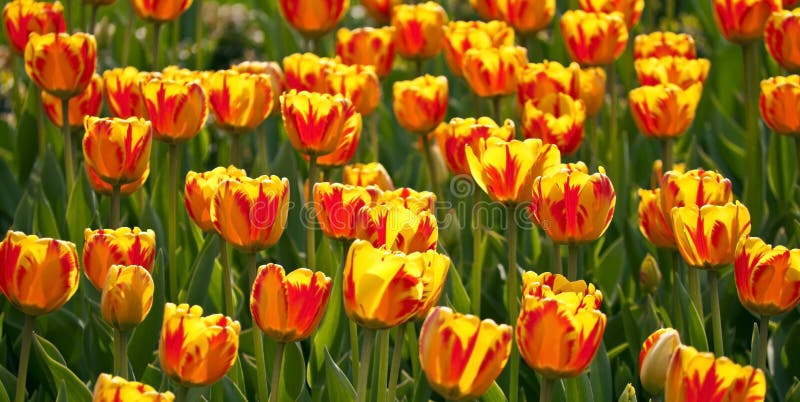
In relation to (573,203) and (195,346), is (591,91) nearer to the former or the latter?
(573,203)

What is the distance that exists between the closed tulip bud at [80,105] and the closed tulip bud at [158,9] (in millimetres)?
273

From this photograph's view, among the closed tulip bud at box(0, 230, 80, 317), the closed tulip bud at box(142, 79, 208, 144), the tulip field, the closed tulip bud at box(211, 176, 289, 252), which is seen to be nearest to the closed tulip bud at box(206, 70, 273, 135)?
the tulip field

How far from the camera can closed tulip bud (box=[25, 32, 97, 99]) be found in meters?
2.90

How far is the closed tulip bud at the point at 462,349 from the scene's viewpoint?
5.72 feet

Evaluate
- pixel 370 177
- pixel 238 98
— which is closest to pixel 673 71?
pixel 370 177

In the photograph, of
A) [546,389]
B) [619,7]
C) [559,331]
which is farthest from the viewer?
[619,7]

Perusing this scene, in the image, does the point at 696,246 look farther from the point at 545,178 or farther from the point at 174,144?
the point at 174,144

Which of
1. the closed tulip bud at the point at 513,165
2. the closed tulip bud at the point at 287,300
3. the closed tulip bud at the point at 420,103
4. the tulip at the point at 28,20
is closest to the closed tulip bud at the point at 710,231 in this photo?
the closed tulip bud at the point at 513,165

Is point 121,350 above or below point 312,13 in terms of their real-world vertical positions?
below

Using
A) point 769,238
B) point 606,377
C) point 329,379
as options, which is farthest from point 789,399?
point 329,379

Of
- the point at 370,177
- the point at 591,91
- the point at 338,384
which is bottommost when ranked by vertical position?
the point at 338,384

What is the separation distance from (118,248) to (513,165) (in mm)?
743

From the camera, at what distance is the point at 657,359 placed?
1985 millimetres

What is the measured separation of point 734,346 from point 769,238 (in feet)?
1.13
